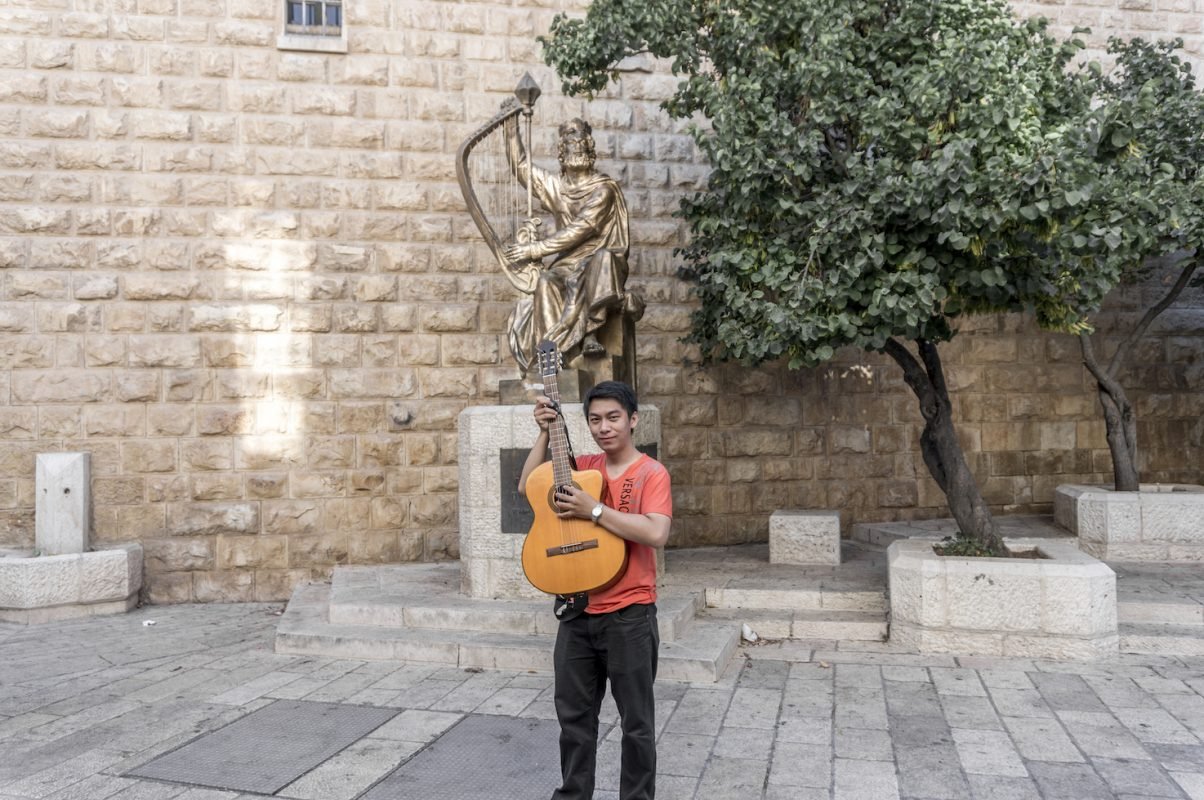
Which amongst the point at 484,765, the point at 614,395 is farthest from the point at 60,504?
the point at 614,395

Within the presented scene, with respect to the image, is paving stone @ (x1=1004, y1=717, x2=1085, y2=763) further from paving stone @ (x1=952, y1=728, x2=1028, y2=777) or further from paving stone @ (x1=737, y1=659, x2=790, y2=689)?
paving stone @ (x1=737, y1=659, x2=790, y2=689)

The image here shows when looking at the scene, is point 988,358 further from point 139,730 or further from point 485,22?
point 139,730

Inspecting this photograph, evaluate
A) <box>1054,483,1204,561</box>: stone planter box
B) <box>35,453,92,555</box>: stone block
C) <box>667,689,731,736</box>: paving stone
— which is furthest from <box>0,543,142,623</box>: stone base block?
<box>1054,483,1204,561</box>: stone planter box

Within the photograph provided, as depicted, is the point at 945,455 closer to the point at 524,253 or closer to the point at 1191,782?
the point at 1191,782

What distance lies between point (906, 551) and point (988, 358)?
15.0 feet

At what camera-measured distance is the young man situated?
2.80m

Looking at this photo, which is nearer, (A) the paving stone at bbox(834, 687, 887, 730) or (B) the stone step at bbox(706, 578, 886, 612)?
(A) the paving stone at bbox(834, 687, 887, 730)

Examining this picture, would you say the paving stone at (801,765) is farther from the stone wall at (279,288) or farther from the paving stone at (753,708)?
the stone wall at (279,288)

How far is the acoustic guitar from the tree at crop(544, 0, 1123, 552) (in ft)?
10.1

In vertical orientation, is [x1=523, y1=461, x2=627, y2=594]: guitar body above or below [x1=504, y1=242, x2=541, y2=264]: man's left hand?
below

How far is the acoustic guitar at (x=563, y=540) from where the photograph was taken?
9.26 feet

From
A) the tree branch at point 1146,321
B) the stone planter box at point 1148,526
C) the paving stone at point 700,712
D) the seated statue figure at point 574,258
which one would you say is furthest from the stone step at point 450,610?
the tree branch at point 1146,321

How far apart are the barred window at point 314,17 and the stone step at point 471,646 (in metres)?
5.52

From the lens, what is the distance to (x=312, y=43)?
8219mm
